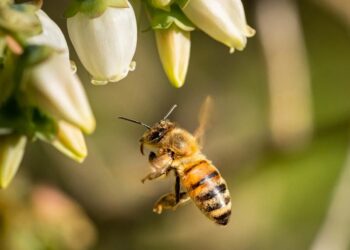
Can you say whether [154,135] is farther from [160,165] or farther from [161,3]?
[161,3]

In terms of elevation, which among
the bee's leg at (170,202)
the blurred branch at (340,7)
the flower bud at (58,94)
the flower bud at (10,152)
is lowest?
the blurred branch at (340,7)

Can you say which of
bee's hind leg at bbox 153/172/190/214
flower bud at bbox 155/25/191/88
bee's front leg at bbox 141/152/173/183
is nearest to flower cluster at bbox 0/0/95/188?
flower bud at bbox 155/25/191/88

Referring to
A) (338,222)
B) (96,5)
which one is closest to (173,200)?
(96,5)

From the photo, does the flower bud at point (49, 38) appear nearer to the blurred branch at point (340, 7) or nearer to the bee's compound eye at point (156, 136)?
the bee's compound eye at point (156, 136)

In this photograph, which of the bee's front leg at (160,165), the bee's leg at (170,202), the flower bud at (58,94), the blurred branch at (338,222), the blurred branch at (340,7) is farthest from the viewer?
the blurred branch at (340,7)

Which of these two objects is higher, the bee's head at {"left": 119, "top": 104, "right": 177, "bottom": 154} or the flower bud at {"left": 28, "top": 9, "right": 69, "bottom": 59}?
the flower bud at {"left": 28, "top": 9, "right": 69, "bottom": 59}

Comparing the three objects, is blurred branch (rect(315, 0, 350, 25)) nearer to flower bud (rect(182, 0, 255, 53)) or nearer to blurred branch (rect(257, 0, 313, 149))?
Answer: blurred branch (rect(257, 0, 313, 149))

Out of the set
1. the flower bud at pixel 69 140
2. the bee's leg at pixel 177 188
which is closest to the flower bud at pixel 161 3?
the flower bud at pixel 69 140
